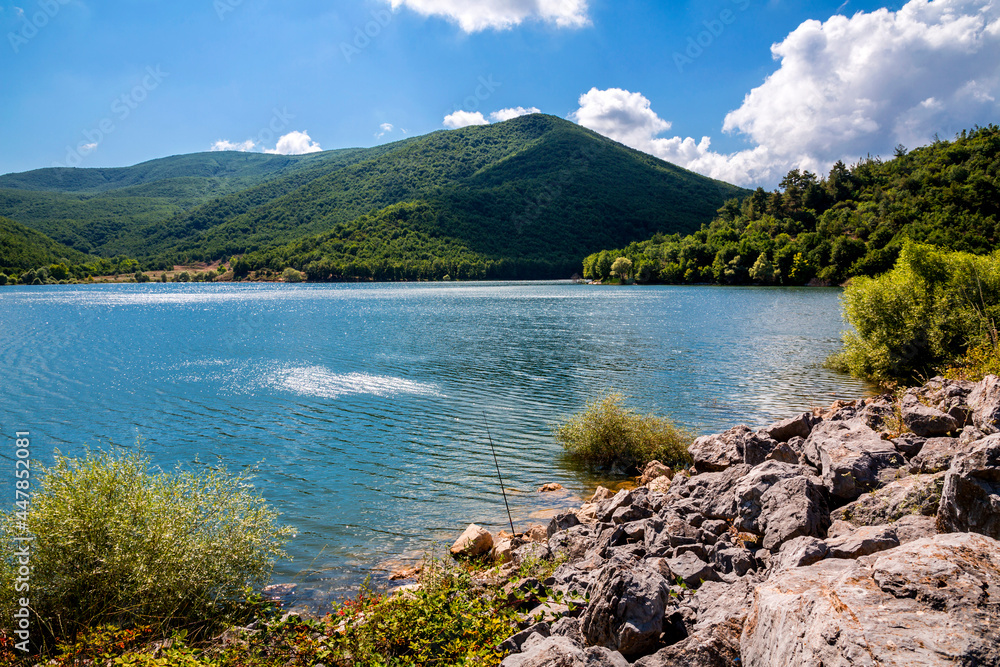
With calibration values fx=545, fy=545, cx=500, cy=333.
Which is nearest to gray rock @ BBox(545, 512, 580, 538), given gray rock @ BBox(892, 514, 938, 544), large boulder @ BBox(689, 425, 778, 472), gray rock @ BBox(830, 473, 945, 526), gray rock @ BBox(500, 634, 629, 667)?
large boulder @ BBox(689, 425, 778, 472)

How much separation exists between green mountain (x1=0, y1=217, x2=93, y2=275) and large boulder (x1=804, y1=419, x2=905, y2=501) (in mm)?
220952

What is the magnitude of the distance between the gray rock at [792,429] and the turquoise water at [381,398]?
5.23m

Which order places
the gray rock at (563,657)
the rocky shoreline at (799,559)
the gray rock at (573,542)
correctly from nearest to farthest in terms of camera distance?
the rocky shoreline at (799,559), the gray rock at (563,657), the gray rock at (573,542)

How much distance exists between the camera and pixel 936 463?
336 inches

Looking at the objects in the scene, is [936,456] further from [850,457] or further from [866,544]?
[866,544]

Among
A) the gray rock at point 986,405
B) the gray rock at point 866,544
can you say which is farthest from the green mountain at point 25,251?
the gray rock at point 986,405

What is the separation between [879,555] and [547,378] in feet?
84.5

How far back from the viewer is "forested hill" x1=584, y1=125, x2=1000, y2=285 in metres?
110

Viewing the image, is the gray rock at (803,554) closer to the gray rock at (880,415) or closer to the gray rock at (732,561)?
the gray rock at (732,561)

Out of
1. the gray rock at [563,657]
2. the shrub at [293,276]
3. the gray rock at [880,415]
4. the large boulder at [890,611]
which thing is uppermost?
the shrub at [293,276]

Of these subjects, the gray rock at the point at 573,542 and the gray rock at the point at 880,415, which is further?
the gray rock at the point at 880,415

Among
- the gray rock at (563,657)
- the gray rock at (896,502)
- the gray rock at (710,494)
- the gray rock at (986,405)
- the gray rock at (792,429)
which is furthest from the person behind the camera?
the gray rock at (792,429)

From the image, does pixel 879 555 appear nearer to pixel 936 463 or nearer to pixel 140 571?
pixel 936 463

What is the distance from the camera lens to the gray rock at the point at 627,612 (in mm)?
5668
